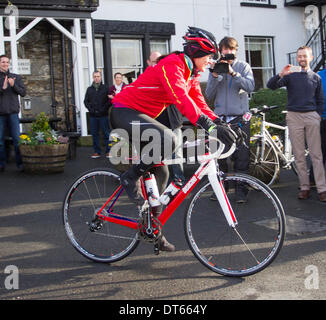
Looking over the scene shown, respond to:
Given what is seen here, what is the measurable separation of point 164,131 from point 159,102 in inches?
12.7

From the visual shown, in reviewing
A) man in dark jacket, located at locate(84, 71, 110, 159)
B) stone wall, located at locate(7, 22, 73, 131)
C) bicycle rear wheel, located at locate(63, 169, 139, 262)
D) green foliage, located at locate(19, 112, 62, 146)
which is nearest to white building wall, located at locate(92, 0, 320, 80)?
stone wall, located at locate(7, 22, 73, 131)

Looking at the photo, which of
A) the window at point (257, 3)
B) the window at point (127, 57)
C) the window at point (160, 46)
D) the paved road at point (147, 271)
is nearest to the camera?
the paved road at point (147, 271)

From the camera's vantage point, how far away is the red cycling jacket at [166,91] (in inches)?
151

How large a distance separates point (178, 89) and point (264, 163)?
442cm

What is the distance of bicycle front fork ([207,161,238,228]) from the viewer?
4.02m

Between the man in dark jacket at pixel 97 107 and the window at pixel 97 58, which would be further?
the window at pixel 97 58

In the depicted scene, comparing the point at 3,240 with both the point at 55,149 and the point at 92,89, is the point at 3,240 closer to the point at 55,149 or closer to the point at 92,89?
the point at 55,149

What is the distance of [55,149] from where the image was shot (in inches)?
360

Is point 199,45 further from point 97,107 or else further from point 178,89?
point 97,107

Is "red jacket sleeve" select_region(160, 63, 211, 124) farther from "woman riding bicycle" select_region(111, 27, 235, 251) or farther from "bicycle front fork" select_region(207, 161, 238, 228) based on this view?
"bicycle front fork" select_region(207, 161, 238, 228)

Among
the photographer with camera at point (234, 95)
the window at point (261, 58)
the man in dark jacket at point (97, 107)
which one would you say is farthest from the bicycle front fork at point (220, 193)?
the window at point (261, 58)

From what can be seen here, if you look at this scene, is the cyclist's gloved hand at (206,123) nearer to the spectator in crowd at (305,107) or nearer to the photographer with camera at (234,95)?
the photographer with camera at (234,95)
